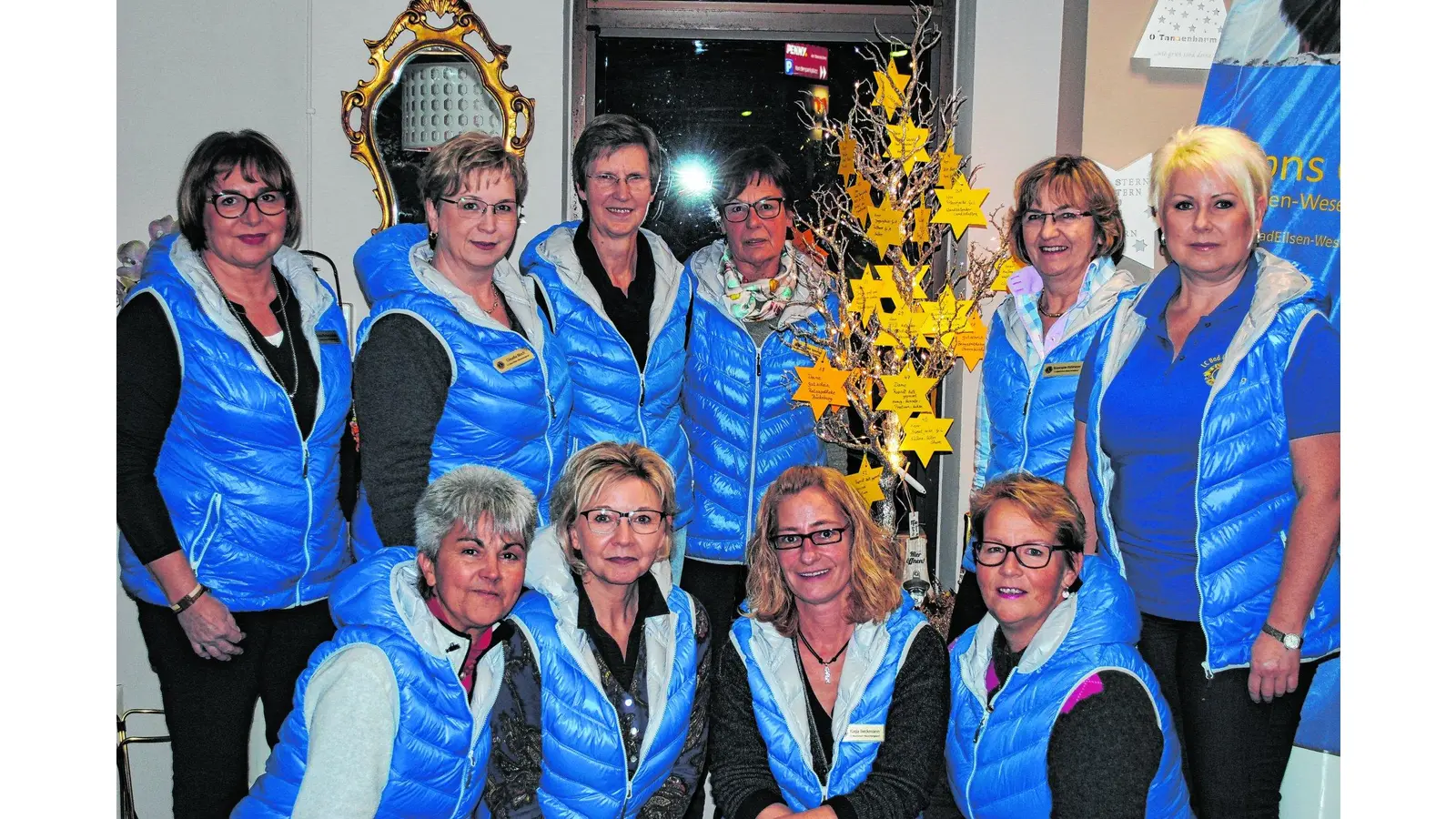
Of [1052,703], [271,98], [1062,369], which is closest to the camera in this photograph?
[1052,703]

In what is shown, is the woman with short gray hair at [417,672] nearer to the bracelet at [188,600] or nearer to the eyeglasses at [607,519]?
the eyeglasses at [607,519]

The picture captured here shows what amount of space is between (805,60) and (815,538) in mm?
1990

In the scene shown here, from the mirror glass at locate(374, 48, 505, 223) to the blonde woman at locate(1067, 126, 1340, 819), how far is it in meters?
2.09

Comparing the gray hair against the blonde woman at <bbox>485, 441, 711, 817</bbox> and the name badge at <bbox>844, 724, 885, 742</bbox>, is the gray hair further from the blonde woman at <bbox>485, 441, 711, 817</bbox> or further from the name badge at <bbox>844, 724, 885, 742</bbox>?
the name badge at <bbox>844, 724, 885, 742</bbox>

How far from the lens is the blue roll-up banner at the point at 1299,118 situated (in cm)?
283

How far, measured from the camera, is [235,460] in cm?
237

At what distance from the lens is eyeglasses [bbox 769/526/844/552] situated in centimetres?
233

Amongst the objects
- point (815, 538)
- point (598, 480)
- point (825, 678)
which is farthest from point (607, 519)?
point (825, 678)

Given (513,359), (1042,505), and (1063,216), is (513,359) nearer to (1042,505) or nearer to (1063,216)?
(1042,505)

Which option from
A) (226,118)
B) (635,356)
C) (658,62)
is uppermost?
(658,62)

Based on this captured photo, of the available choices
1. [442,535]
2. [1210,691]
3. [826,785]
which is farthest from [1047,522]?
[442,535]

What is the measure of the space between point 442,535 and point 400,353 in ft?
1.36

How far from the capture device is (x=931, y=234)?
3082 mm

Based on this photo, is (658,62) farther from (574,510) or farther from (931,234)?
(574,510)
